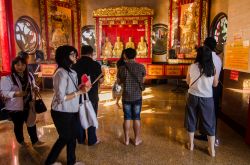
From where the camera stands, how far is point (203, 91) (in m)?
2.90

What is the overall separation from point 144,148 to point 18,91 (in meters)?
2.01

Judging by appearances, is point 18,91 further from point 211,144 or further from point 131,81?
point 211,144

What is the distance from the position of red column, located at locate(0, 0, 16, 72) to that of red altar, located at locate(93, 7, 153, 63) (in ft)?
15.8

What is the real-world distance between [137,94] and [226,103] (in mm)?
2382

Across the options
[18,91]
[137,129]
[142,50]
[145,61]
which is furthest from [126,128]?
[142,50]

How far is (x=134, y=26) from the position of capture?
10602mm

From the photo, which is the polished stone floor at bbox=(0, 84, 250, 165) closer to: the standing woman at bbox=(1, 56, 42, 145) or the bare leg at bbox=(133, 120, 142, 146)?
the bare leg at bbox=(133, 120, 142, 146)

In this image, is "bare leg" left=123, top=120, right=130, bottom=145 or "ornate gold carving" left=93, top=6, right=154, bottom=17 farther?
"ornate gold carving" left=93, top=6, right=154, bottom=17

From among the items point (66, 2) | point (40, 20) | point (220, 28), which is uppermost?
point (66, 2)

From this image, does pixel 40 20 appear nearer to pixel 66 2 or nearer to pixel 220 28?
pixel 66 2

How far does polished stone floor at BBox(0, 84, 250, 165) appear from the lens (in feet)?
9.58

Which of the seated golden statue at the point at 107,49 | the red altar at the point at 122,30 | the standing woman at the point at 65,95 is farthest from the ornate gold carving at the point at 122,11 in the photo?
the standing woman at the point at 65,95

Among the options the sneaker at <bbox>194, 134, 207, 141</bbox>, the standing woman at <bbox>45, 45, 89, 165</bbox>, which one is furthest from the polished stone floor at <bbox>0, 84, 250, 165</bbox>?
the standing woman at <bbox>45, 45, 89, 165</bbox>

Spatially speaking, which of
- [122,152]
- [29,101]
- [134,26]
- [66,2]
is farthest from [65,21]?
[122,152]
